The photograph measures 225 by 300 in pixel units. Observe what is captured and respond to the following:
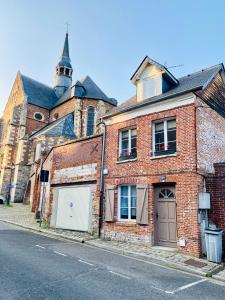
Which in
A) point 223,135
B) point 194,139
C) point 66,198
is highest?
point 223,135

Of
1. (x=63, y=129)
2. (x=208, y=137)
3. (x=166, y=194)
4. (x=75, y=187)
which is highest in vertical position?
(x=63, y=129)

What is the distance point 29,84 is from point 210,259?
3494 centimetres

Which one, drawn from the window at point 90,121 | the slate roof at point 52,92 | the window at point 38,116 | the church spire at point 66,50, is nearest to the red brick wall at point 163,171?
the window at point 90,121

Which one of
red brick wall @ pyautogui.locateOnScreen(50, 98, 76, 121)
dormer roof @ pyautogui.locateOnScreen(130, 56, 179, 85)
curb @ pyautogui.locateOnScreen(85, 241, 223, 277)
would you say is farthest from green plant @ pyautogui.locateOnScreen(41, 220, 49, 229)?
red brick wall @ pyautogui.locateOnScreen(50, 98, 76, 121)

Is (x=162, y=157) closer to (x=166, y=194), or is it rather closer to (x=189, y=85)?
(x=166, y=194)

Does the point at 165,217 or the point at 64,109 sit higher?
the point at 64,109

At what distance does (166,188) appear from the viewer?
393 inches

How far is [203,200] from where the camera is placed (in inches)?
348

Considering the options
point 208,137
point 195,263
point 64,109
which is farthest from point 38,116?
point 195,263

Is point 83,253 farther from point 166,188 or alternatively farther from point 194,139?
point 194,139

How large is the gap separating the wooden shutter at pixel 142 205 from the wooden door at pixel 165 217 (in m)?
0.46

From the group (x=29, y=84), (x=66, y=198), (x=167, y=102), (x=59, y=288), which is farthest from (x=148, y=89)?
(x=29, y=84)

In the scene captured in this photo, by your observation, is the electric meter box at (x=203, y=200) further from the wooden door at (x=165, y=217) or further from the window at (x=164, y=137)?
the window at (x=164, y=137)

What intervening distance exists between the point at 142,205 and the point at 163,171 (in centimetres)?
166
